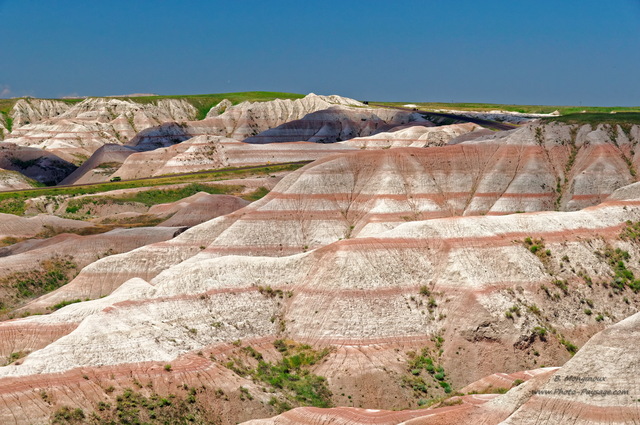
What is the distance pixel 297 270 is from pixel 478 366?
18835mm

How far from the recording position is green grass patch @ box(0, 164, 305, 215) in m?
151

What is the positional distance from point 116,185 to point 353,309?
117 metres

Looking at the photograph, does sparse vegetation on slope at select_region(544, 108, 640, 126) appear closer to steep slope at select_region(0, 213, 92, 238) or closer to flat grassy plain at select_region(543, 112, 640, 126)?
flat grassy plain at select_region(543, 112, 640, 126)

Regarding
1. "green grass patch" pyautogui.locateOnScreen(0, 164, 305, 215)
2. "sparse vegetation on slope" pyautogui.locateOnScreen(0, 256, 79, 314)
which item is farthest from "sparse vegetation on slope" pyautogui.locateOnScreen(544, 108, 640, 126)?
"sparse vegetation on slope" pyautogui.locateOnScreen(0, 256, 79, 314)

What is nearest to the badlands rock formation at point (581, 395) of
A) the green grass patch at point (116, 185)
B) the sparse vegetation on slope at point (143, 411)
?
the sparse vegetation on slope at point (143, 411)

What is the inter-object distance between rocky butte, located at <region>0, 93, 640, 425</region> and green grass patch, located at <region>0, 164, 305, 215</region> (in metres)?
46.8

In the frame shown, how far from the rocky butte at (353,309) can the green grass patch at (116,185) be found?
1843 inches

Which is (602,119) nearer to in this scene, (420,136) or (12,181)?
(420,136)

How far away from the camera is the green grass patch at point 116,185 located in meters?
151

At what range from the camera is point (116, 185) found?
169 metres

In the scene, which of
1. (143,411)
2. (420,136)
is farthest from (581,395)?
(420,136)

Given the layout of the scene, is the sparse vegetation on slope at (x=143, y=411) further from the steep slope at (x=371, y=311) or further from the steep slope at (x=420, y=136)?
the steep slope at (x=420, y=136)

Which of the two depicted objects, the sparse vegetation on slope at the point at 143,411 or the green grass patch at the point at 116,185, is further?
the green grass patch at the point at 116,185

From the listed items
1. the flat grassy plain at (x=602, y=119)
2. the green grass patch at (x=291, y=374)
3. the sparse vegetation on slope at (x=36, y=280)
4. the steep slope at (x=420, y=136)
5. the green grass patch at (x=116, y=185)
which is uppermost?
the flat grassy plain at (x=602, y=119)
